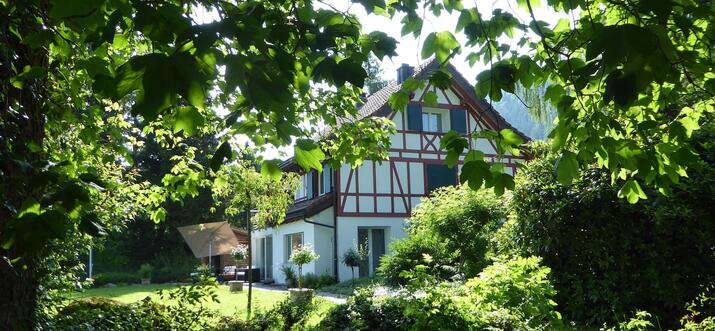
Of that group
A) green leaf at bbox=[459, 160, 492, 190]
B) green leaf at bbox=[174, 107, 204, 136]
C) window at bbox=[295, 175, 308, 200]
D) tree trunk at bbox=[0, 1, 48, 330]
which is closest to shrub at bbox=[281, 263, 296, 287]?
window at bbox=[295, 175, 308, 200]

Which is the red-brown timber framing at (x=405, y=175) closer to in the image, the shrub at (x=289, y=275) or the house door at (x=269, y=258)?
the shrub at (x=289, y=275)

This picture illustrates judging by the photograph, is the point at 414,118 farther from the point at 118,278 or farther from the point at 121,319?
the point at 118,278

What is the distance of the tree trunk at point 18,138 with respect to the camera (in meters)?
2.23

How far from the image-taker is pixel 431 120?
2133 cm

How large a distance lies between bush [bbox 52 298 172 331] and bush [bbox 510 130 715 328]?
4.07m

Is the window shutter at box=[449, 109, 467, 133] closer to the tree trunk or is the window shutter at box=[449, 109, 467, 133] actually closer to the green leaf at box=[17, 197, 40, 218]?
the tree trunk

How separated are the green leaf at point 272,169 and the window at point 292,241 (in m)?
18.9

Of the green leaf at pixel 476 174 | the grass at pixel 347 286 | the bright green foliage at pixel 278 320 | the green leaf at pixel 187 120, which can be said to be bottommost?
the grass at pixel 347 286

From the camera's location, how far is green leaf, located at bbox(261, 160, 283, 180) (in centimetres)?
249

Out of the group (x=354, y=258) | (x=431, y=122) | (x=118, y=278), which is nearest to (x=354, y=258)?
(x=354, y=258)

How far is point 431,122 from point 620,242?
1503 cm

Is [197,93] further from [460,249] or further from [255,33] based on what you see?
[460,249]

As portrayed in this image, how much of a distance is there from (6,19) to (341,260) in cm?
1688

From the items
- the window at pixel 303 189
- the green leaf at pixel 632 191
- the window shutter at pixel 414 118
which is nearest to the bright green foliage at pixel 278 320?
the green leaf at pixel 632 191
